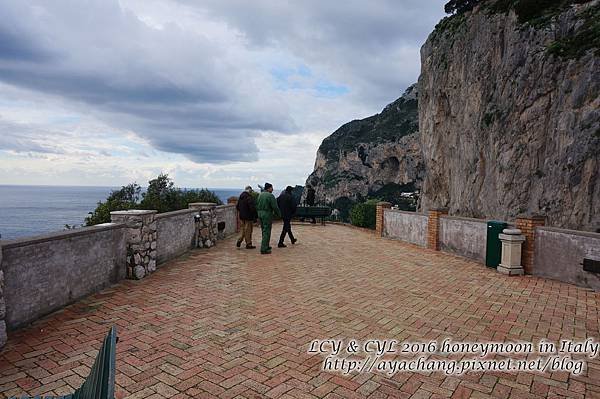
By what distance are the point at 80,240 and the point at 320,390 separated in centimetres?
456

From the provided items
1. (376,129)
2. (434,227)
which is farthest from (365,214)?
(376,129)

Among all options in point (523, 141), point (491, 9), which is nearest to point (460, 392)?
point (523, 141)

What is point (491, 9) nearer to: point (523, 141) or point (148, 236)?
point (523, 141)

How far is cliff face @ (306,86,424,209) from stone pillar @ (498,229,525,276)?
257ft

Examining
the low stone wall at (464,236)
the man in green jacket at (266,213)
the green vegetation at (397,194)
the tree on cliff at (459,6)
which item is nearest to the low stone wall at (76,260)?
the man in green jacket at (266,213)

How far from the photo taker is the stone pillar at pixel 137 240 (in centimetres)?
708

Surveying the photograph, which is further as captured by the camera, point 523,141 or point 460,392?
point 523,141

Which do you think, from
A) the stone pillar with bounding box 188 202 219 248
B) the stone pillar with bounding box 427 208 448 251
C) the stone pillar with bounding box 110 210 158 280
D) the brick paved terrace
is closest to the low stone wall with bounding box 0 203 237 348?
the stone pillar with bounding box 110 210 158 280

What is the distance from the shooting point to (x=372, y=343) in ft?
14.4

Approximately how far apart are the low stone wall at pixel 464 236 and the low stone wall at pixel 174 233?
25.7ft

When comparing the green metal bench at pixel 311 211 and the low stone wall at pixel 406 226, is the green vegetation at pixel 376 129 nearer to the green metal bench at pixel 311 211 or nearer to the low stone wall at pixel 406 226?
the green metal bench at pixel 311 211

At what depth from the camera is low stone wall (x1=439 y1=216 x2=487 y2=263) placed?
31.1 ft

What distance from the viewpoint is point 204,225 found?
11047mm

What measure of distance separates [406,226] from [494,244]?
14.8 ft
